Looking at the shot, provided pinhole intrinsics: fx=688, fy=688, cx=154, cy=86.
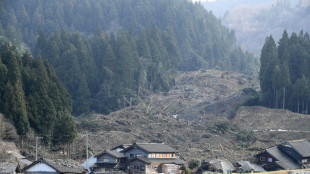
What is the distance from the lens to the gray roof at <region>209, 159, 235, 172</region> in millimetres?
44906

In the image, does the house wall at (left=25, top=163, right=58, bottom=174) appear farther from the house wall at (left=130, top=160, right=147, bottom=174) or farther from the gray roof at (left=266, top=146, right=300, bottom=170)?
the gray roof at (left=266, top=146, right=300, bottom=170)

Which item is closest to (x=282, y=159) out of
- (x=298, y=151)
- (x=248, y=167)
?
(x=298, y=151)

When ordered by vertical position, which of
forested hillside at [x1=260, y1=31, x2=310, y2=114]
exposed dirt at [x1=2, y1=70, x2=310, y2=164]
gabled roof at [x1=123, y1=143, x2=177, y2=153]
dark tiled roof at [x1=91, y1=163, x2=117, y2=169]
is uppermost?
forested hillside at [x1=260, y1=31, x2=310, y2=114]

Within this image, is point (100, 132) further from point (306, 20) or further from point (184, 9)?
point (306, 20)

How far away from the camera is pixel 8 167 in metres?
37.4

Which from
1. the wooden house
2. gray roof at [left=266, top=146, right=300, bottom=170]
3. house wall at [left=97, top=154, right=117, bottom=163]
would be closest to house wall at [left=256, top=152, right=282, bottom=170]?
gray roof at [left=266, top=146, right=300, bottom=170]

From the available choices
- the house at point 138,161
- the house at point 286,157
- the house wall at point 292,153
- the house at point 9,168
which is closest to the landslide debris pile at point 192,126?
the house at point 286,157

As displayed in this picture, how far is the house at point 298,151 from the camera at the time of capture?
48281 millimetres

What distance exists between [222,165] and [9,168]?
14624 mm

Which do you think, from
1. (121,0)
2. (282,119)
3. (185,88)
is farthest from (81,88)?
(121,0)

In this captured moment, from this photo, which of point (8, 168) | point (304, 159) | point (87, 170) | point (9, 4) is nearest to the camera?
point (8, 168)

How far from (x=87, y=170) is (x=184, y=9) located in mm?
74531

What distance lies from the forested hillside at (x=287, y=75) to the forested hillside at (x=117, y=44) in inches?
552

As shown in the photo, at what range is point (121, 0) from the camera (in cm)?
12188
